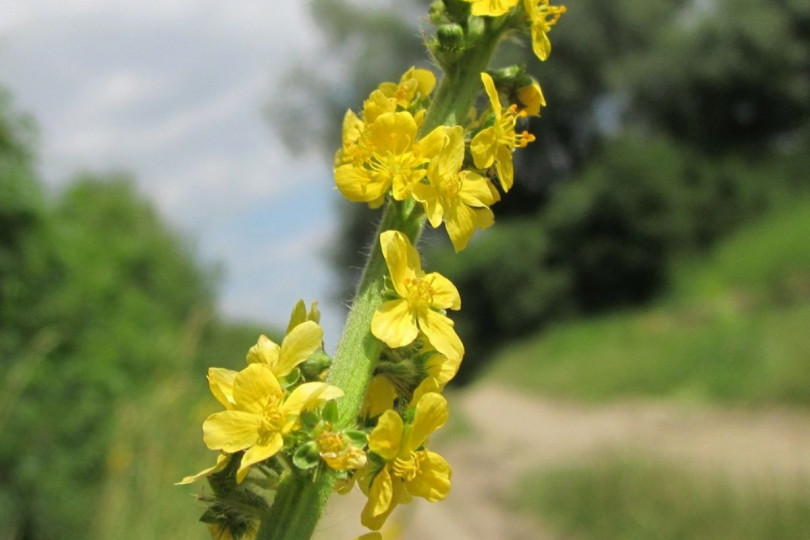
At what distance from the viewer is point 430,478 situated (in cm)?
90

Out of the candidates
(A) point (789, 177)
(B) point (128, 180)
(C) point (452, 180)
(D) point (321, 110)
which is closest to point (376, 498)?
(C) point (452, 180)

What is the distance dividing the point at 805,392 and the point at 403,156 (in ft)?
31.5

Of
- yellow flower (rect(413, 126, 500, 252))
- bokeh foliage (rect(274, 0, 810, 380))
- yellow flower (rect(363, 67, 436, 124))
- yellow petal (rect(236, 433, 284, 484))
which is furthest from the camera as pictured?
bokeh foliage (rect(274, 0, 810, 380))

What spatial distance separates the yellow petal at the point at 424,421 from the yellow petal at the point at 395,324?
2.6 inches

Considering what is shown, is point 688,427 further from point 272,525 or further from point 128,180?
point 128,180


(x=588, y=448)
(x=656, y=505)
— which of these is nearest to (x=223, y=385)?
(x=656, y=505)

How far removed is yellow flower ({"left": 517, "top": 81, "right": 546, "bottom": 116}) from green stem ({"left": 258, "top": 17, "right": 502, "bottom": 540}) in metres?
0.08

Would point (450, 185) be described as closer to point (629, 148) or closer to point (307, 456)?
point (307, 456)

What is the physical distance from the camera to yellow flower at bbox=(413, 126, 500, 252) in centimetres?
89

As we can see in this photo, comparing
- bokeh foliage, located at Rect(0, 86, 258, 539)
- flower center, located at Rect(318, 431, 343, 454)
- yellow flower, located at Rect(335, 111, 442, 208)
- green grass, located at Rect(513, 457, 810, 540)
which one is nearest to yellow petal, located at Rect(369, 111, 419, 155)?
yellow flower, located at Rect(335, 111, 442, 208)

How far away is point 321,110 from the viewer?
2883 centimetres

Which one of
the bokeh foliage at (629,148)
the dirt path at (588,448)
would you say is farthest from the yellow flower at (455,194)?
the bokeh foliage at (629,148)

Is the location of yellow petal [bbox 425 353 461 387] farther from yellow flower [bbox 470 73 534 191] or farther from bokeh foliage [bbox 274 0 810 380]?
bokeh foliage [bbox 274 0 810 380]

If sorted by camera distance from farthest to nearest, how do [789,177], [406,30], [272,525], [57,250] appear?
[406,30], [789,177], [57,250], [272,525]
